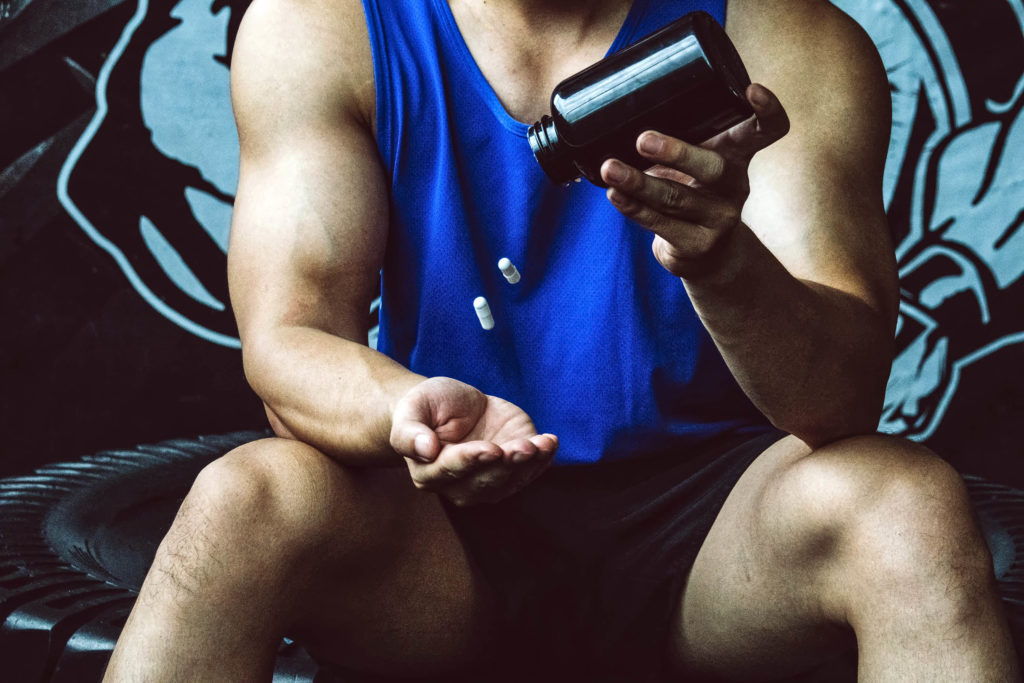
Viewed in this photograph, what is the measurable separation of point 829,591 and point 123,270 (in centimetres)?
169

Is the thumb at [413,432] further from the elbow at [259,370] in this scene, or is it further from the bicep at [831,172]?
the bicep at [831,172]

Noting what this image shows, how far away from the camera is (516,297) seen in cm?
114

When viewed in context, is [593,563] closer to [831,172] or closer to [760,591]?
[760,591]

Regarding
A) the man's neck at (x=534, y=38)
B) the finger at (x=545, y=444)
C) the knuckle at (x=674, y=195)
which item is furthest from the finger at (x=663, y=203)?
the man's neck at (x=534, y=38)

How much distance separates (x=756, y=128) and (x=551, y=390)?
450mm

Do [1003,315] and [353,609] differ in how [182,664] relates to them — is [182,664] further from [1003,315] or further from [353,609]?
[1003,315]

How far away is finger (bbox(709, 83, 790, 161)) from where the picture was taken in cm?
73

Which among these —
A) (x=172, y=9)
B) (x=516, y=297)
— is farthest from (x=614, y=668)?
(x=172, y=9)

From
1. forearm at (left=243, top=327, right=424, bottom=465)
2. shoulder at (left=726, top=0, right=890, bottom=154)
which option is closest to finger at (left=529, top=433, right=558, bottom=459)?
forearm at (left=243, top=327, right=424, bottom=465)

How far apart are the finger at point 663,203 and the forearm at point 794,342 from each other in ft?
0.11

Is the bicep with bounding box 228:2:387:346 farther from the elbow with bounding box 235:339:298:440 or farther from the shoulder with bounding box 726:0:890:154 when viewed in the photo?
the shoulder with bounding box 726:0:890:154

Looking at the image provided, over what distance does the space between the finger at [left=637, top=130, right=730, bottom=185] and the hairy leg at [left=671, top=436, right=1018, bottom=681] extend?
11.1 inches

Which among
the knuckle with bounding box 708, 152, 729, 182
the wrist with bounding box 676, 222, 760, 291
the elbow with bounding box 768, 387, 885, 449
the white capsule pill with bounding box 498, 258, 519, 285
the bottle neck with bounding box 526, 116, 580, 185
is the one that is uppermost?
the bottle neck with bounding box 526, 116, 580, 185

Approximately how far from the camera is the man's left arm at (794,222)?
2.48 ft
